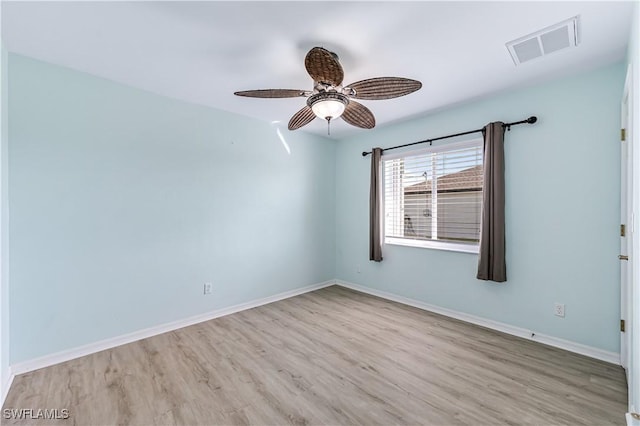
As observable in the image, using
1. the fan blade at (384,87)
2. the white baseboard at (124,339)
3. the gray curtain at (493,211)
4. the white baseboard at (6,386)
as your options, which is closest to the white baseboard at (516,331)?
the gray curtain at (493,211)

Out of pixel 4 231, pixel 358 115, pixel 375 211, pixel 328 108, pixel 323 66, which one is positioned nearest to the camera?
pixel 323 66

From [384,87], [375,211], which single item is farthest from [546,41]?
[375,211]

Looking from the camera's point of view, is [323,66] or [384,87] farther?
[384,87]

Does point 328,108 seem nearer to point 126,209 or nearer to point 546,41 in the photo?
point 546,41

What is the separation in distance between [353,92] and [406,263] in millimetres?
2472

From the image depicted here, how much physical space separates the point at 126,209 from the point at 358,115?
7.82 feet

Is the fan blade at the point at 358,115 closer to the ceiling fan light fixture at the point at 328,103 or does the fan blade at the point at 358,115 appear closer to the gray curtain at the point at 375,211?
the ceiling fan light fixture at the point at 328,103

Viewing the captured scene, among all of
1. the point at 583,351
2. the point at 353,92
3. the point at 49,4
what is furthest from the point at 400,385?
the point at 49,4

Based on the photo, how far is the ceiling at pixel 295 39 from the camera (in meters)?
1.70

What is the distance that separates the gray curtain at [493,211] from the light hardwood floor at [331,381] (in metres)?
0.67

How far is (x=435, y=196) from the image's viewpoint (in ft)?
11.9

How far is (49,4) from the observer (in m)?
1.66

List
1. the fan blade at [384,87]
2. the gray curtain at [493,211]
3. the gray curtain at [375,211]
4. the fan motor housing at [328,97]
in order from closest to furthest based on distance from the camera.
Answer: the fan blade at [384,87], the fan motor housing at [328,97], the gray curtain at [493,211], the gray curtain at [375,211]

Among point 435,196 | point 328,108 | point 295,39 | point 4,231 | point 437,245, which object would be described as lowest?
point 437,245
